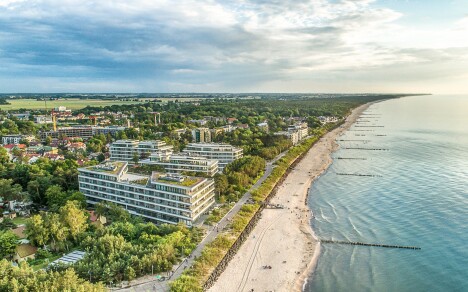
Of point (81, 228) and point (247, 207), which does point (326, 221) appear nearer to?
point (247, 207)

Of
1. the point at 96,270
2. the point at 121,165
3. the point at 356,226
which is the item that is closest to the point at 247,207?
the point at 356,226

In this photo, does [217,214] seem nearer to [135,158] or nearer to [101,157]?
[135,158]

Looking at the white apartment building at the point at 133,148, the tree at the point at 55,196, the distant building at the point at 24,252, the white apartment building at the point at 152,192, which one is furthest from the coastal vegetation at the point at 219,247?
the white apartment building at the point at 133,148

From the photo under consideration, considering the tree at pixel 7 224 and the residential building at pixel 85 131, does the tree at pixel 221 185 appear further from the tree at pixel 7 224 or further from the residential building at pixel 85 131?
the residential building at pixel 85 131

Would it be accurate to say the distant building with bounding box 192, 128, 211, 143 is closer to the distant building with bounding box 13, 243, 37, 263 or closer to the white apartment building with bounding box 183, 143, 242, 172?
the white apartment building with bounding box 183, 143, 242, 172

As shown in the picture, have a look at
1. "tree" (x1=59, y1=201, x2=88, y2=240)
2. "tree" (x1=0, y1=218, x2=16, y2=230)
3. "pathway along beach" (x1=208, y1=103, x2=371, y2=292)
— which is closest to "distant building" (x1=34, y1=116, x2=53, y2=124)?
"tree" (x1=0, y1=218, x2=16, y2=230)

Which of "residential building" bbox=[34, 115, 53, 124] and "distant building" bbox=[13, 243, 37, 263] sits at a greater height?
"residential building" bbox=[34, 115, 53, 124]

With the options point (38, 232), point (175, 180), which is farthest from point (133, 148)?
point (38, 232)
